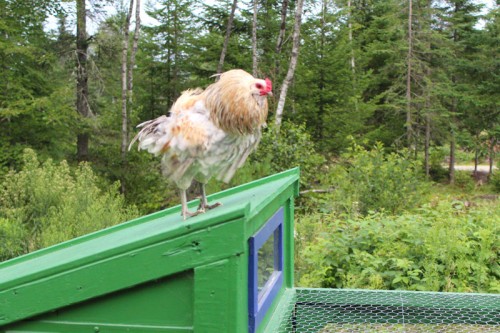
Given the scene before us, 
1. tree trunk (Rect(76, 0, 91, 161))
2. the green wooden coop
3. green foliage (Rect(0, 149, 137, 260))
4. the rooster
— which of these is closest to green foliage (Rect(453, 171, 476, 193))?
tree trunk (Rect(76, 0, 91, 161))

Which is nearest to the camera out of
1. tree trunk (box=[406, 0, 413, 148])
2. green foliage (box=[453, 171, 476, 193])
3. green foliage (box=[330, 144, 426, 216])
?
green foliage (box=[330, 144, 426, 216])

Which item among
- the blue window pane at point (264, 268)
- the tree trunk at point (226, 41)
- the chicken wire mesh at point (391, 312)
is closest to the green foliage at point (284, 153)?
the tree trunk at point (226, 41)

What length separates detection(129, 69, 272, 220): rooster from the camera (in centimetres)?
171

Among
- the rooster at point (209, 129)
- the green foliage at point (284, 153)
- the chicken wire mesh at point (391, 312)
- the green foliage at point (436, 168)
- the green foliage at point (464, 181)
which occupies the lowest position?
the green foliage at point (464, 181)

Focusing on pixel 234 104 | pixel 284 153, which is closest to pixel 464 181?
pixel 284 153

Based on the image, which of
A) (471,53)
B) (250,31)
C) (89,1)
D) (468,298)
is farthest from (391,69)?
(468,298)

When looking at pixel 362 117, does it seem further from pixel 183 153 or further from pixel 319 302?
pixel 183 153

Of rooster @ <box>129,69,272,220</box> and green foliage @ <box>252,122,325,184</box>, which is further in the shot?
green foliage @ <box>252,122,325,184</box>

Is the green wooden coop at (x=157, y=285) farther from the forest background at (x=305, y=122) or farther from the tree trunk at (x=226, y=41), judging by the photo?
the tree trunk at (x=226, y=41)

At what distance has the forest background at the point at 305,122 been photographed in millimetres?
4371

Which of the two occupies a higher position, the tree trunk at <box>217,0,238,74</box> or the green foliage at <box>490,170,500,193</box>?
the tree trunk at <box>217,0,238,74</box>

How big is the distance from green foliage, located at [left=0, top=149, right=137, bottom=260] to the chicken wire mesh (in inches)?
140

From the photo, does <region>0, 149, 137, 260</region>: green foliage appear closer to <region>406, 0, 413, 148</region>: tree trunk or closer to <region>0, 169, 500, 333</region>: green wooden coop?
<region>0, 169, 500, 333</region>: green wooden coop

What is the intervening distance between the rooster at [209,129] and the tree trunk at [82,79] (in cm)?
1007
